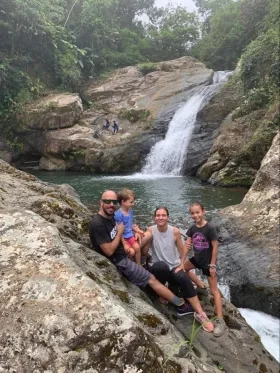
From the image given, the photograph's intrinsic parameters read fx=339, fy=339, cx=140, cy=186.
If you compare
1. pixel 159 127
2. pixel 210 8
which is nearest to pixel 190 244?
pixel 159 127

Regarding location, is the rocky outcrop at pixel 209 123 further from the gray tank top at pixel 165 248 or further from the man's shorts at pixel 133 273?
the man's shorts at pixel 133 273

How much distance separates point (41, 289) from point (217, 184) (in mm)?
14317

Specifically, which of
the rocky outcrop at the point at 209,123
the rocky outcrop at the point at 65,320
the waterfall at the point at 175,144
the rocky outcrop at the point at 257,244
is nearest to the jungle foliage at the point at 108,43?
the rocky outcrop at the point at 209,123

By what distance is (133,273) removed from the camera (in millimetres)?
3768

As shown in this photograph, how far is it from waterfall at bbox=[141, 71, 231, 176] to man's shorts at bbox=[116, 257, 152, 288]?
54.8 ft

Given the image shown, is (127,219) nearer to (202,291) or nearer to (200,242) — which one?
(200,242)

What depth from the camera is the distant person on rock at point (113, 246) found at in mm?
3725

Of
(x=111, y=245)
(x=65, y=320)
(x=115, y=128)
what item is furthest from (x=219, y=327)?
(x=115, y=128)

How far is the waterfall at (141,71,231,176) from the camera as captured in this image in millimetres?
20672

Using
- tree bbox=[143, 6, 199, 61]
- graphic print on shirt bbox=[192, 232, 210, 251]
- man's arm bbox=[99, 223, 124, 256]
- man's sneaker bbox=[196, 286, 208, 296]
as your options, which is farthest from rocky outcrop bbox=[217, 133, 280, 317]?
tree bbox=[143, 6, 199, 61]

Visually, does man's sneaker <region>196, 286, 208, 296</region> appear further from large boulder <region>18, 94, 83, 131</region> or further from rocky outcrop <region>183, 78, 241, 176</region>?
large boulder <region>18, 94, 83, 131</region>

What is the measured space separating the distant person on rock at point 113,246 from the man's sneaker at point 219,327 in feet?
1.57

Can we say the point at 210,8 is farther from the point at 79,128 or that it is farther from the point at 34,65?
the point at 79,128

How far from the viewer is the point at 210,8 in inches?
2082
